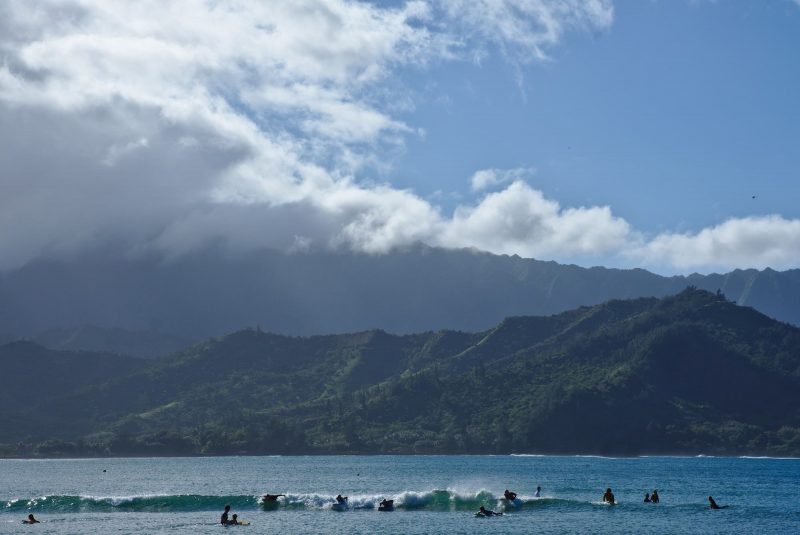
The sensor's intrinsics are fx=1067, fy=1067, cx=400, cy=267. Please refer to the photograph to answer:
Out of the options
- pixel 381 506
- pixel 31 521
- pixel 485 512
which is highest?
pixel 381 506

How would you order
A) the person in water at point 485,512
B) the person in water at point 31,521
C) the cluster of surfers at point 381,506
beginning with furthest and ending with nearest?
the person in water at point 485,512, the person in water at point 31,521, the cluster of surfers at point 381,506

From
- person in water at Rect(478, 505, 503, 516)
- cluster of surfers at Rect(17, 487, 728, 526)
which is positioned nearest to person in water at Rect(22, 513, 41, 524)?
cluster of surfers at Rect(17, 487, 728, 526)

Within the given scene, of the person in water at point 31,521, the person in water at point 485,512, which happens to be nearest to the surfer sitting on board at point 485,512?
the person in water at point 485,512

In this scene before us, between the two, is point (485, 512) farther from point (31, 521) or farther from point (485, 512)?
point (31, 521)

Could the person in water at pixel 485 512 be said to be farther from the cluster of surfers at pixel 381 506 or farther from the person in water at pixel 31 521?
the person in water at pixel 31 521

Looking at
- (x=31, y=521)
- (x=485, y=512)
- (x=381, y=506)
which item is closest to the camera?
(x=31, y=521)

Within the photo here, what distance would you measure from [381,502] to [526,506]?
834 inches

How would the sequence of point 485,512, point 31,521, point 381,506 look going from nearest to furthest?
point 31,521 → point 485,512 → point 381,506

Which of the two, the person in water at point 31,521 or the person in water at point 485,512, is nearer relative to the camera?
the person in water at point 31,521

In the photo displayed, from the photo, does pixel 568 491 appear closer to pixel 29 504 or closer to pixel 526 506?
pixel 526 506

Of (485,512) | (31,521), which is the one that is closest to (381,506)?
(485,512)

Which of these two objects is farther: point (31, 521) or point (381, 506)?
point (381, 506)

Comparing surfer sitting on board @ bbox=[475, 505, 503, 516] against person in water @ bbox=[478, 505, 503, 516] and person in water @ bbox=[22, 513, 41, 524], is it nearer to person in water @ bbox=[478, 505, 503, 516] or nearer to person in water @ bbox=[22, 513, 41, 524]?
person in water @ bbox=[478, 505, 503, 516]

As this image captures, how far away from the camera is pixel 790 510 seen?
511 feet
